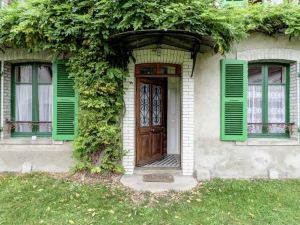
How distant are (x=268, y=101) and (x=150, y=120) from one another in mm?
2710

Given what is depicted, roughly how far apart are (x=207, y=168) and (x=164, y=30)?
2.97 metres

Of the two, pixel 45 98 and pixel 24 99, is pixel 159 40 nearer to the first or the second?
pixel 45 98

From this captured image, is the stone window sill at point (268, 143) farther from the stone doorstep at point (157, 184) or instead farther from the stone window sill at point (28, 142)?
the stone window sill at point (28, 142)

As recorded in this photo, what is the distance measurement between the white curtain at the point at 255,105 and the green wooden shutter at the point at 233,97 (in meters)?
0.40

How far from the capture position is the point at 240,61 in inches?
220

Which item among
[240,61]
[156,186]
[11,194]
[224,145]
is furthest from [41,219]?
[240,61]

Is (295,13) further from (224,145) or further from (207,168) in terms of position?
(207,168)

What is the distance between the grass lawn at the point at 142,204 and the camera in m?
4.00

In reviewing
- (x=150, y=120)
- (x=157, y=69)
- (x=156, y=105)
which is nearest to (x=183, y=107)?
(x=157, y=69)

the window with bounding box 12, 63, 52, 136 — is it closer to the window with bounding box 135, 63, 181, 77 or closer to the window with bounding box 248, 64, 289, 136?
the window with bounding box 135, 63, 181, 77

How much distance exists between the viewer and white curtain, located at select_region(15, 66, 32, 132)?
598 cm

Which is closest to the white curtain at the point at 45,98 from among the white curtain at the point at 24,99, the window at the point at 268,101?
the white curtain at the point at 24,99

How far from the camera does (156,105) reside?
22.7 ft

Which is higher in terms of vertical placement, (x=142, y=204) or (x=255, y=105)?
(x=255, y=105)
